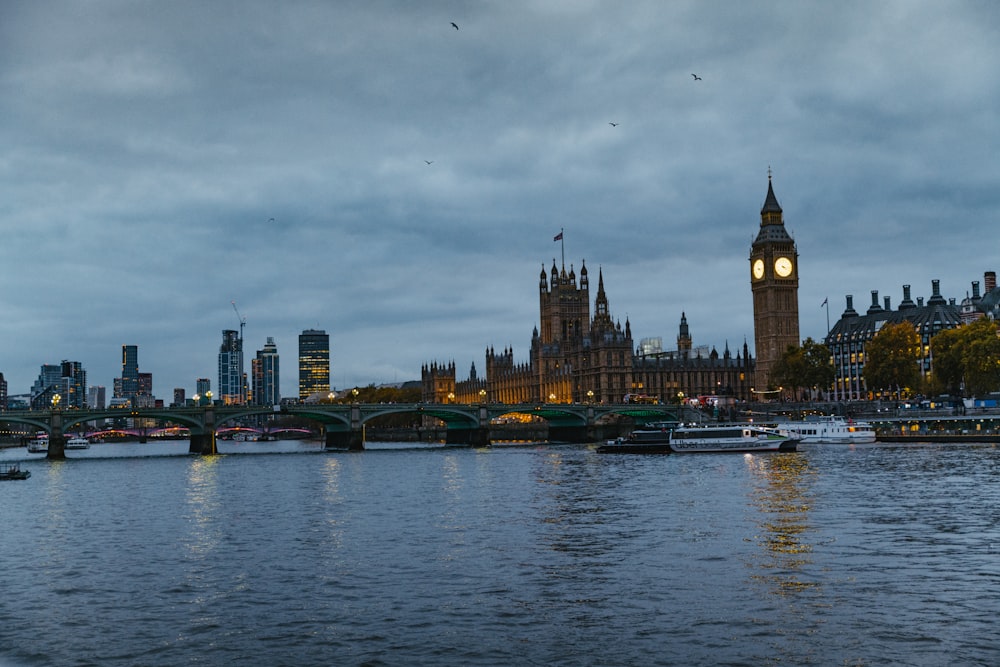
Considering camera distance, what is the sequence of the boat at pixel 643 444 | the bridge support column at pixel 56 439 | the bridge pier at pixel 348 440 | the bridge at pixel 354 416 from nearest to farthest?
1. the boat at pixel 643 444
2. the bridge support column at pixel 56 439
3. the bridge at pixel 354 416
4. the bridge pier at pixel 348 440

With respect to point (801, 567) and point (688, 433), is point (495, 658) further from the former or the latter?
point (688, 433)

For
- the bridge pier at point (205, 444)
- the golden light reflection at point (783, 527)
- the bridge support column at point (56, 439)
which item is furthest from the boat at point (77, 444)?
the golden light reflection at point (783, 527)

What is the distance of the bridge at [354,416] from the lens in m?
124

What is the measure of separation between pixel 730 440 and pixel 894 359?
51.5m

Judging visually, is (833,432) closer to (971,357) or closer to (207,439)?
(971,357)

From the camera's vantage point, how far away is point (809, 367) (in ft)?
557

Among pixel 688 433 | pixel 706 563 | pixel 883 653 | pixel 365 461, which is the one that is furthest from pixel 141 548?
pixel 688 433

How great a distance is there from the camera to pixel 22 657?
23844 mm

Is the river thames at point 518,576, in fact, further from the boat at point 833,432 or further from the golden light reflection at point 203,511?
the boat at point 833,432

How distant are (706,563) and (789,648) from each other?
1085 cm

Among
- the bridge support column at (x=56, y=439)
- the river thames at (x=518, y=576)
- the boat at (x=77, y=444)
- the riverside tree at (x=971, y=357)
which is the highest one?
the riverside tree at (x=971, y=357)

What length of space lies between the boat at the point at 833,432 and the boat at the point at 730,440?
279 inches

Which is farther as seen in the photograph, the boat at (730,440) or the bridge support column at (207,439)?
the bridge support column at (207,439)

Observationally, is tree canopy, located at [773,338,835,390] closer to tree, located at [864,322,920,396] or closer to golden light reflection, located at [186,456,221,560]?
tree, located at [864,322,920,396]
